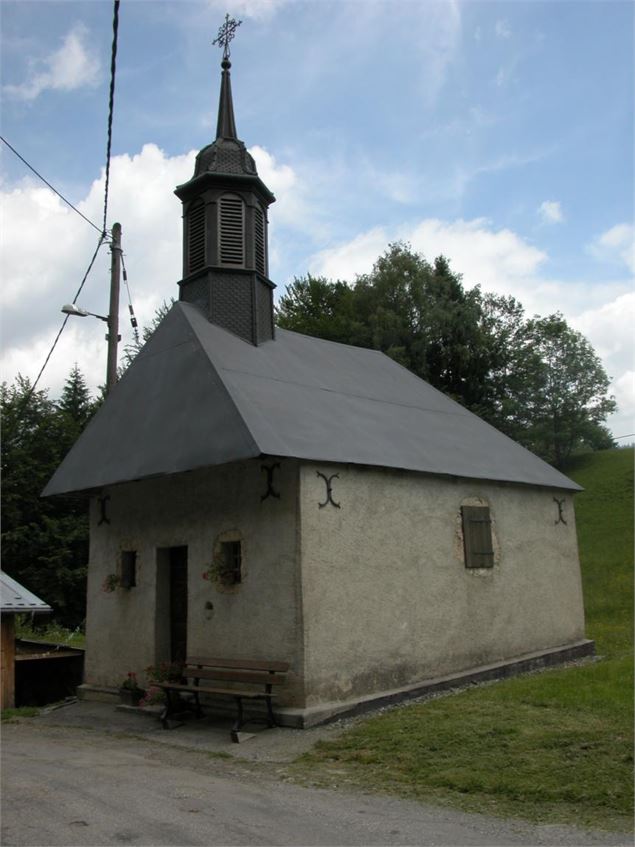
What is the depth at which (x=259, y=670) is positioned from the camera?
30.1 ft

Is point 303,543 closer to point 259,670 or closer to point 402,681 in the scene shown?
point 259,670

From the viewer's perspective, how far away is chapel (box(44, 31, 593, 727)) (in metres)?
9.66

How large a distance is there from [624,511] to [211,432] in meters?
26.6

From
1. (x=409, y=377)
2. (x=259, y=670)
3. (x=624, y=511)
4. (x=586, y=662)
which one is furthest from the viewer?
(x=624, y=511)

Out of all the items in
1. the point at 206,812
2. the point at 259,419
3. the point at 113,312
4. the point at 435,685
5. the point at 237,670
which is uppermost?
the point at 113,312

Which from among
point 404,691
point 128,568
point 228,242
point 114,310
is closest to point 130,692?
point 128,568

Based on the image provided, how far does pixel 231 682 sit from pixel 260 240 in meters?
7.73

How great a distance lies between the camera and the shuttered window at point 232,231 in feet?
43.1

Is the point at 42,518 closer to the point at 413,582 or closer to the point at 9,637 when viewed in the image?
the point at 9,637

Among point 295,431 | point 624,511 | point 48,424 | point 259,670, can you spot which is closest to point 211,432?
point 295,431

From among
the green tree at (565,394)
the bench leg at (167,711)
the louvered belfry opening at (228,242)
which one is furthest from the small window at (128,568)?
the green tree at (565,394)

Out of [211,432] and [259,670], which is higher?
[211,432]

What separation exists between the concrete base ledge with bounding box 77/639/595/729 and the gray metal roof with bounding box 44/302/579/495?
2.97 meters

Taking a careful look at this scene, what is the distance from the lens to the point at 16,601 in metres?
11.2
